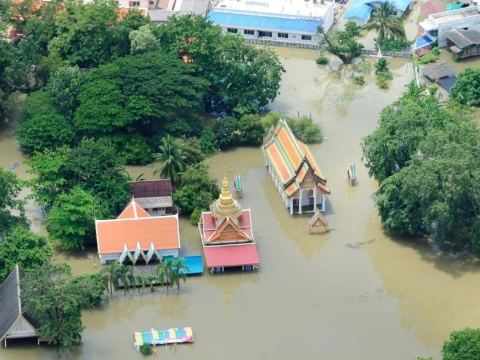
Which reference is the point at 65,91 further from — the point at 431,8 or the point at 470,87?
the point at 431,8

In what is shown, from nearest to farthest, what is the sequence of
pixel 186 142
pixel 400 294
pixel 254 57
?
pixel 400 294 < pixel 186 142 < pixel 254 57

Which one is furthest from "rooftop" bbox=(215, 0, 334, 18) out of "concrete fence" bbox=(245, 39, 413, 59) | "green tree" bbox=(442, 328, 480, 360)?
"green tree" bbox=(442, 328, 480, 360)

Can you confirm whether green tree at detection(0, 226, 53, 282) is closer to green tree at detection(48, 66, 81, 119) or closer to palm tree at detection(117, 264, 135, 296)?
palm tree at detection(117, 264, 135, 296)

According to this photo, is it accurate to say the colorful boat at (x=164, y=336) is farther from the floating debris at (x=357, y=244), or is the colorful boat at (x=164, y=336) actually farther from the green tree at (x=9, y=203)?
the floating debris at (x=357, y=244)

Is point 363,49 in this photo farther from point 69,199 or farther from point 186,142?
point 69,199

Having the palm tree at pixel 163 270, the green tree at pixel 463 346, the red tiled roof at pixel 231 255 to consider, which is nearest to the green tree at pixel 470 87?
the red tiled roof at pixel 231 255

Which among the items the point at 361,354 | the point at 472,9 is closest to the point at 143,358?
the point at 361,354

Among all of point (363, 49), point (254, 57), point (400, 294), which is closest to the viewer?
point (400, 294)
